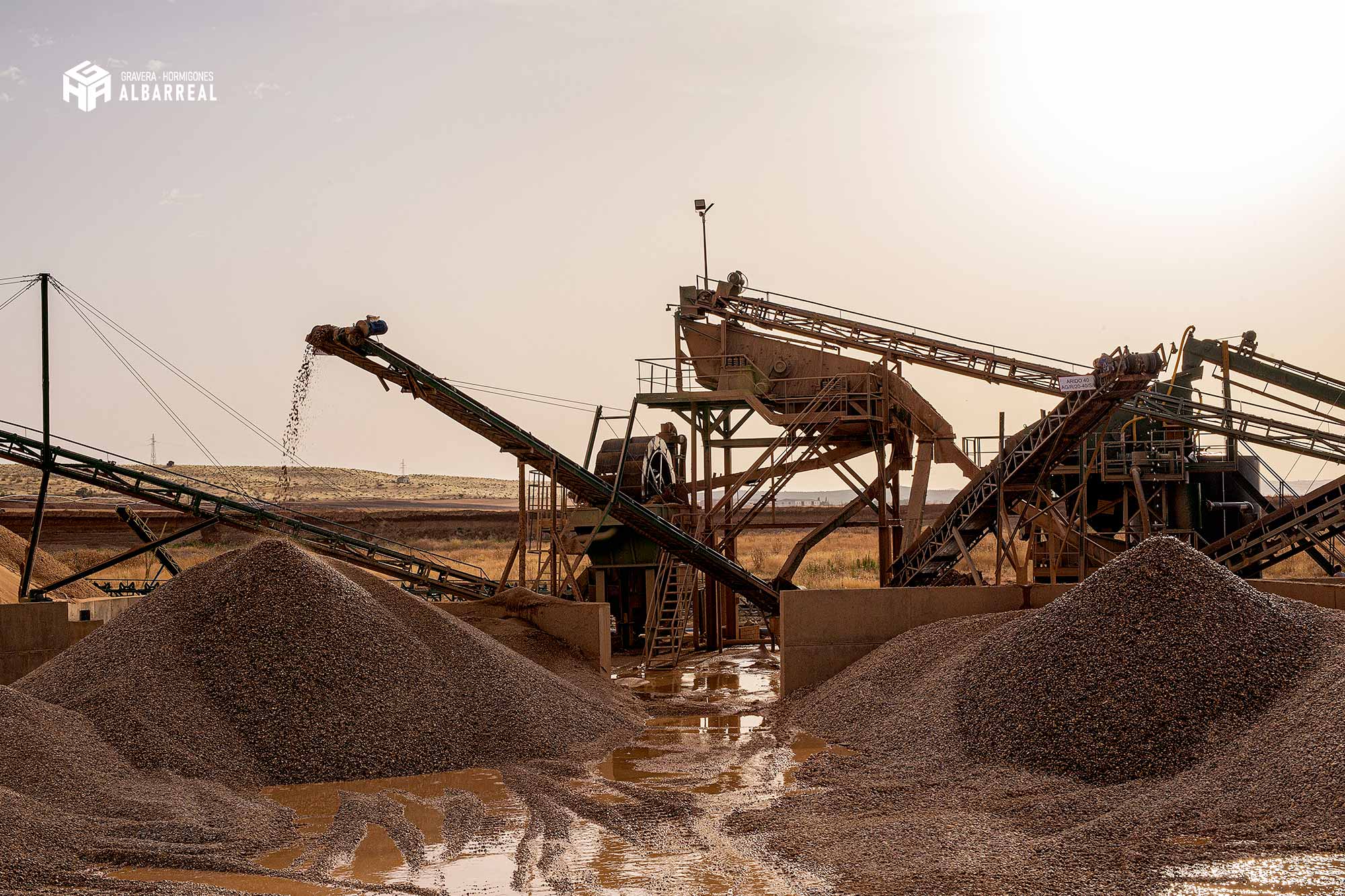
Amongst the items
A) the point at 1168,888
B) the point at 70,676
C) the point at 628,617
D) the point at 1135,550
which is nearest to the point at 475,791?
the point at 70,676

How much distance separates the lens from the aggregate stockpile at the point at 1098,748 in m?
7.30

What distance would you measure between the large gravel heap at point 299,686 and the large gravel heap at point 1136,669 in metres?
4.10

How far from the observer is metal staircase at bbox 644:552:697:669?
63.1 ft

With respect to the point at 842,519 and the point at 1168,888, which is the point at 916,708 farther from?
the point at 842,519

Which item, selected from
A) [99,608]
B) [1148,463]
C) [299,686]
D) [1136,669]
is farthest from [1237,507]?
[99,608]

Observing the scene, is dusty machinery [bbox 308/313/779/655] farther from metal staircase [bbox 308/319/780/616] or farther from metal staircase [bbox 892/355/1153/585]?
metal staircase [bbox 892/355/1153/585]

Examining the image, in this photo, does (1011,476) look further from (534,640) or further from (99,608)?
(99,608)

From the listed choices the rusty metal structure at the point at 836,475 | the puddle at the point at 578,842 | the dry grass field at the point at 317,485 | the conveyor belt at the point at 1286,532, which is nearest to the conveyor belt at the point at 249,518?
the rusty metal structure at the point at 836,475

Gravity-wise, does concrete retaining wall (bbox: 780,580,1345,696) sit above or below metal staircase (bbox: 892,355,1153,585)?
below

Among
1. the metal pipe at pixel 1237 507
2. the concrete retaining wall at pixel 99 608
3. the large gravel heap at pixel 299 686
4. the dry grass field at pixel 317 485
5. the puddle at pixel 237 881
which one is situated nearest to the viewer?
the puddle at pixel 237 881

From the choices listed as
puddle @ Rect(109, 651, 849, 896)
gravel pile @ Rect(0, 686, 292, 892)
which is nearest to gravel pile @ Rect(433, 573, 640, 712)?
puddle @ Rect(109, 651, 849, 896)

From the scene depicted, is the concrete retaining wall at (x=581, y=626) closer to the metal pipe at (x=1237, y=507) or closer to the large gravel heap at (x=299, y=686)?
the large gravel heap at (x=299, y=686)

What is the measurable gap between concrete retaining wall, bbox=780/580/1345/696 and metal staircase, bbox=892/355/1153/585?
8.15ft

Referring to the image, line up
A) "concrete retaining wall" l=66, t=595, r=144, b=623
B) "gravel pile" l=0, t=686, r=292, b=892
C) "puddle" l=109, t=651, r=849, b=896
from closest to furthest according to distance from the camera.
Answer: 1. "puddle" l=109, t=651, r=849, b=896
2. "gravel pile" l=0, t=686, r=292, b=892
3. "concrete retaining wall" l=66, t=595, r=144, b=623
